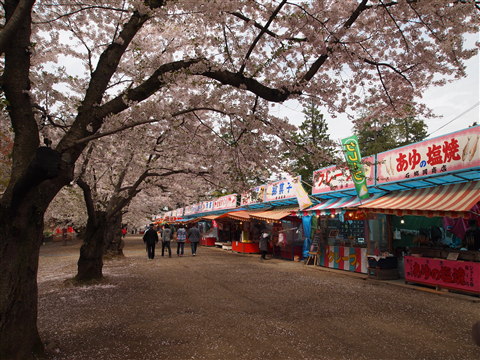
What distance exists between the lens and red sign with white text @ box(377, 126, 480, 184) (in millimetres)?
8203

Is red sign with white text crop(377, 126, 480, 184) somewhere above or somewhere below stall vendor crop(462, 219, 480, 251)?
above

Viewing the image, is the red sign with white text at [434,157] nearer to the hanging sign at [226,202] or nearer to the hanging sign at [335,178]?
the hanging sign at [335,178]

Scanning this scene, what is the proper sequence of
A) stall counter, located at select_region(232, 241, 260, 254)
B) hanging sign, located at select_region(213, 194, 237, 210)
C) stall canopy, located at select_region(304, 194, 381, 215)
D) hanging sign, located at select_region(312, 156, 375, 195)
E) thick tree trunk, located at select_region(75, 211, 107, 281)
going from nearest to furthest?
thick tree trunk, located at select_region(75, 211, 107, 281) → stall canopy, located at select_region(304, 194, 381, 215) → hanging sign, located at select_region(312, 156, 375, 195) → stall counter, located at select_region(232, 241, 260, 254) → hanging sign, located at select_region(213, 194, 237, 210)

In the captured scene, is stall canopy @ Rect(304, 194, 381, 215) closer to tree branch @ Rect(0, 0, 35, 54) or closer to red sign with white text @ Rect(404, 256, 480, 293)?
red sign with white text @ Rect(404, 256, 480, 293)

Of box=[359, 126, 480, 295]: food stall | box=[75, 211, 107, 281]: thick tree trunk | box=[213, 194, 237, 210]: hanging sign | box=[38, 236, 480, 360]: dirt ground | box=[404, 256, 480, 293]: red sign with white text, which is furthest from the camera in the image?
box=[213, 194, 237, 210]: hanging sign

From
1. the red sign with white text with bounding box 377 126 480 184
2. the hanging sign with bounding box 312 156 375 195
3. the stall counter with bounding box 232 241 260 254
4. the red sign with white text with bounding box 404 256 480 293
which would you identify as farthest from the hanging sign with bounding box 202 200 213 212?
the red sign with white text with bounding box 404 256 480 293

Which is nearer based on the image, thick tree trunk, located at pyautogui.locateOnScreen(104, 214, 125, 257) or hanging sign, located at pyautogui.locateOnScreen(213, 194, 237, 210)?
thick tree trunk, located at pyautogui.locateOnScreen(104, 214, 125, 257)

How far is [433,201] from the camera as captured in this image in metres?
8.86

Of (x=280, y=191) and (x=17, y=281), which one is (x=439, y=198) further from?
(x=280, y=191)

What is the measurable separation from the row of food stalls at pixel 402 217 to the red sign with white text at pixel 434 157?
0.03 m

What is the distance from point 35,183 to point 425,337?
642 cm

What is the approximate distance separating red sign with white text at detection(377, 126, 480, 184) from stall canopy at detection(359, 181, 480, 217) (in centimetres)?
64

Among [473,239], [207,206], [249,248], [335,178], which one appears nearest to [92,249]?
[335,178]

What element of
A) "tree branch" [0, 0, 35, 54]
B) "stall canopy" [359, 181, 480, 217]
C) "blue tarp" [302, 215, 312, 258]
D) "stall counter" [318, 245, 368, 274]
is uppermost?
"tree branch" [0, 0, 35, 54]
